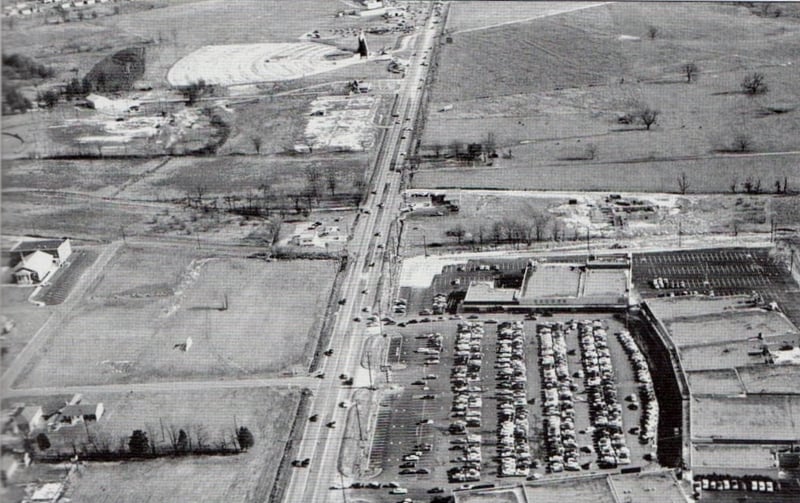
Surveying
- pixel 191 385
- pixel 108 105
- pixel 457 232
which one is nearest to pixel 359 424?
pixel 191 385

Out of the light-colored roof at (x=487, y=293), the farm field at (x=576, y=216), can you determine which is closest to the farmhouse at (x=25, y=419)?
the light-colored roof at (x=487, y=293)

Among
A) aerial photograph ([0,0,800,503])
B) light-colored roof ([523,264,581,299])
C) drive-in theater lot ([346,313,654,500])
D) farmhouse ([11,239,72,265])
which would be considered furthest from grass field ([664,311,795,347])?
farmhouse ([11,239,72,265])

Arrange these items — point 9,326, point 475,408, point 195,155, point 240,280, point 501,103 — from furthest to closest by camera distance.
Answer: point 501,103
point 195,155
point 240,280
point 475,408
point 9,326

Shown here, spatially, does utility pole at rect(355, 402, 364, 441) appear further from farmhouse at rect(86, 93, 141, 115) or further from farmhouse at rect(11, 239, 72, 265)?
farmhouse at rect(86, 93, 141, 115)

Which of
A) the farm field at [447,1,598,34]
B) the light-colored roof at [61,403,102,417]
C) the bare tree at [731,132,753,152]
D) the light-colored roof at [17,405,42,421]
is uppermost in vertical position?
the light-colored roof at [17,405,42,421]

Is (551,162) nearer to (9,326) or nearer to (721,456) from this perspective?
(721,456)

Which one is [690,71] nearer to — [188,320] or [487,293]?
[487,293]

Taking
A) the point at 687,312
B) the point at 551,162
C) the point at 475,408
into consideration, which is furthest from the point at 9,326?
the point at 551,162
